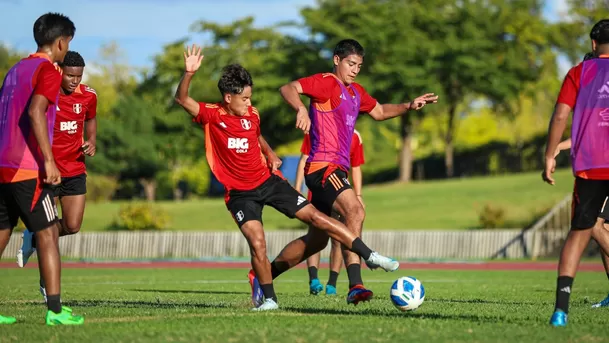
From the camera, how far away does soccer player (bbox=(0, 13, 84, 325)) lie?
25.5 ft

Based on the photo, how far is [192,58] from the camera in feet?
30.7

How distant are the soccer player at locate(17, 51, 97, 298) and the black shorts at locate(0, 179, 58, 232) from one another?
3.40 meters

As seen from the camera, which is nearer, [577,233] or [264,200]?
[577,233]

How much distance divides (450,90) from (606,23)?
162 ft

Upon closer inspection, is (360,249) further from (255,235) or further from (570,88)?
(570,88)

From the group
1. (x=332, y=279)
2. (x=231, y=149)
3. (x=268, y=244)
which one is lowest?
(x=268, y=244)

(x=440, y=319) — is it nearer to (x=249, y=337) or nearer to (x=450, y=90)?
(x=249, y=337)

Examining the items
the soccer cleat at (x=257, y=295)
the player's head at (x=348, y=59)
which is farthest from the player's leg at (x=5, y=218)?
the player's head at (x=348, y=59)

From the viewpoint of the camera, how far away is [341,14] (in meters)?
58.0

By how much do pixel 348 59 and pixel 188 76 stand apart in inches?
75.9

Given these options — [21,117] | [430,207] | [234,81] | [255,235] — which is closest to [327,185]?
[255,235]

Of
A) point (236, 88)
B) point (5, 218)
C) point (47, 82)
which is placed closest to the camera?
point (47, 82)

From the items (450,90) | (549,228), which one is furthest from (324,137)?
(450,90)

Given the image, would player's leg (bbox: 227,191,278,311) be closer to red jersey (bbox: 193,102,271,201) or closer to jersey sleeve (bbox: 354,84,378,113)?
red jersey (bbox: 193,102,271,201)
